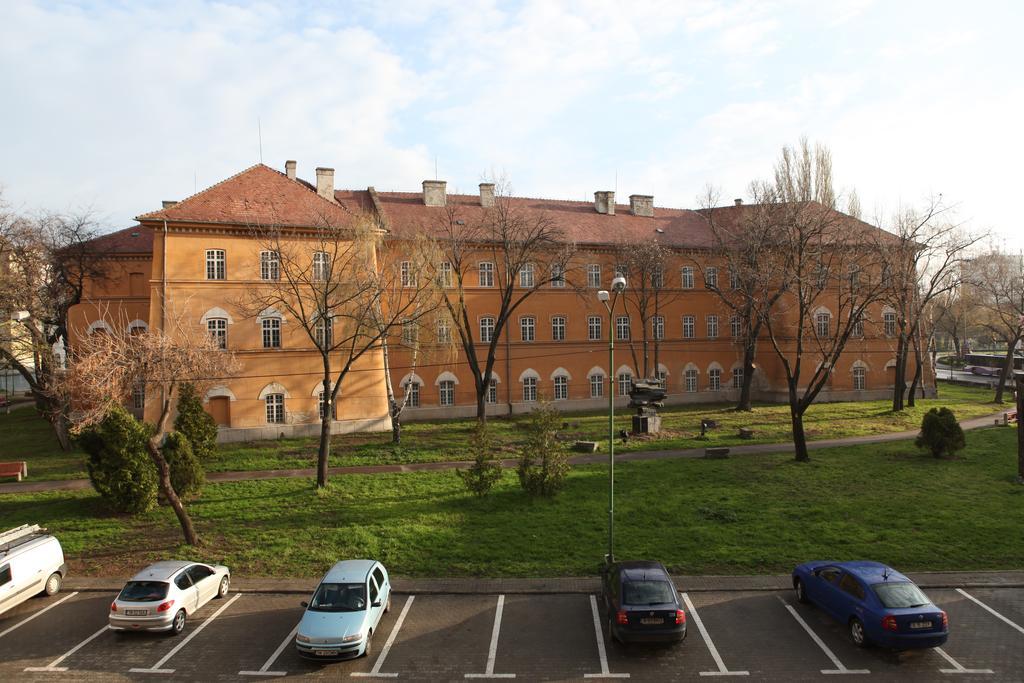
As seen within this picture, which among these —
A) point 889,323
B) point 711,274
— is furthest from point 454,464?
point 889,323

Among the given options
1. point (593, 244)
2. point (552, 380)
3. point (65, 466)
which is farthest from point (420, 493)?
point (593, 244)

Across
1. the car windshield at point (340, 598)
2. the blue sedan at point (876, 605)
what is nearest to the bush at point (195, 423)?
the car windshield at point (340, 598)

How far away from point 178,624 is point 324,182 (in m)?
30.9

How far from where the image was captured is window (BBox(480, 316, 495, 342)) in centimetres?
4228

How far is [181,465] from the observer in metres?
20.9

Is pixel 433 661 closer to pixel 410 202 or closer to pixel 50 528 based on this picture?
pixel 50 528

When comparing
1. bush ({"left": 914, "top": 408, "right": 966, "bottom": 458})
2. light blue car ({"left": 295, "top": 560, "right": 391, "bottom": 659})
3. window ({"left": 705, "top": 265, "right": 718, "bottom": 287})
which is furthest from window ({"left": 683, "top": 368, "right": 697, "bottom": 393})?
light blue car ({"left": 295, "top": 560, "right": 391, "bottom": 659})

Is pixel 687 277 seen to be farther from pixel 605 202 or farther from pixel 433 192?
pixel 433 192

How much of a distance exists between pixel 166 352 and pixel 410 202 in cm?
2850

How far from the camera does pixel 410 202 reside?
43719 millimetres

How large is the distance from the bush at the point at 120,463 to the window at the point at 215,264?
44.6ft

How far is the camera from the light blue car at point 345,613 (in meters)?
11.8

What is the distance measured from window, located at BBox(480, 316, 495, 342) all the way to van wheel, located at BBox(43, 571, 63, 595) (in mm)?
28988

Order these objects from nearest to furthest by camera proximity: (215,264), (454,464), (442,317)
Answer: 1. (454,464)
2. (215,264)
3. (442,317)
